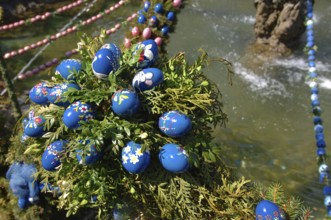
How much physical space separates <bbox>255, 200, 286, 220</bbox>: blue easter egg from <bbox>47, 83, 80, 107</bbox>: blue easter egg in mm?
1516

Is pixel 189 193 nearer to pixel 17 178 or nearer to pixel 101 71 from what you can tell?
pixel 101 71

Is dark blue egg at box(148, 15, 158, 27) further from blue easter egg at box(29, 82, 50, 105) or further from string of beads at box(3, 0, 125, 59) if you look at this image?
blue easter egg at box(29, 82, 50, 105)

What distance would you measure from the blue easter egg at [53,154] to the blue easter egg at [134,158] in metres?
0.47

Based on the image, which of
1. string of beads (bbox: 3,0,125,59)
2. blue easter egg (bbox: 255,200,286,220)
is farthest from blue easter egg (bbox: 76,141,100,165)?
string of beads (bbox: 3,0,125,59)

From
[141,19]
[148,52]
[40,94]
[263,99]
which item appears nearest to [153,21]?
[141,19]

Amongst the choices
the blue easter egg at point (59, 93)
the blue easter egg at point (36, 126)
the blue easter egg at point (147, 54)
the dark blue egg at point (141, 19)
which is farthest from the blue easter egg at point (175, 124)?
the dark blue egg at point (141, 19)

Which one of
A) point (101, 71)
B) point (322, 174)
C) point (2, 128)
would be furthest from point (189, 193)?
point (2, 128)

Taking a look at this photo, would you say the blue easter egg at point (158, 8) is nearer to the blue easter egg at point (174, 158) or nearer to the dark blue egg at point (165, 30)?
the dark blue egg at point (165, 30)

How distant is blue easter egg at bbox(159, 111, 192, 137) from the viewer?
235cm

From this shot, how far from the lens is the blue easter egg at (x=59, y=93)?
2.45m

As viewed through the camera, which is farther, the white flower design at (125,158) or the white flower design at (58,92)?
the white flower design at (58,92)

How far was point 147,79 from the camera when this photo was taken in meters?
2.40

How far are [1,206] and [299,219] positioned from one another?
285 centimetres

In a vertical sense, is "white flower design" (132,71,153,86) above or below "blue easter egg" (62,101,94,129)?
above
